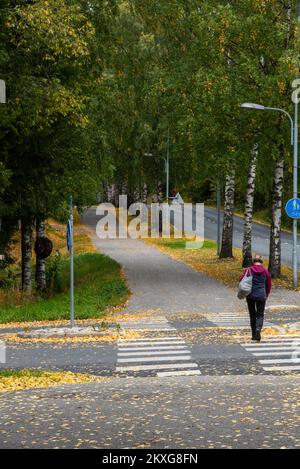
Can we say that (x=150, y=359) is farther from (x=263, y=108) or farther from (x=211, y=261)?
(x=211, y=261)

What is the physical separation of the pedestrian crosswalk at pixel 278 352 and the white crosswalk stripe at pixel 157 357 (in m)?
1.29

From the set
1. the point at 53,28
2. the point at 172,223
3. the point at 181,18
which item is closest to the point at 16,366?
the point at 53,28

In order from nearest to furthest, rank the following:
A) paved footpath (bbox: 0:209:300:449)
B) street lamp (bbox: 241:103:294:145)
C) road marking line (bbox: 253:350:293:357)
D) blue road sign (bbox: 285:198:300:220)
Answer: paved footpath (bbox: 0:209:300:449) < road marking line (bbox: 253:350:293:357) < street lamp (bbox: 241:103:294:145) < blue road sign (bbox: 285:198:300:220)

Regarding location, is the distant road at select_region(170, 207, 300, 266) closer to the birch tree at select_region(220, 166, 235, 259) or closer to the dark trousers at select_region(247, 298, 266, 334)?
the birch tree at select_region(220, 166, 235, 259)

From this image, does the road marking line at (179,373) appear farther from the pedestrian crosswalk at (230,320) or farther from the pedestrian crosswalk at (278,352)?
the pedestrian crosswalk at (230,320)

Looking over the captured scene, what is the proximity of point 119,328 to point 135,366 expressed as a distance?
5.04 meters

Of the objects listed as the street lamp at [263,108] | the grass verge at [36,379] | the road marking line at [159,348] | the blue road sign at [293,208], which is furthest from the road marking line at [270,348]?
Answer: the street lamp at [263,108]

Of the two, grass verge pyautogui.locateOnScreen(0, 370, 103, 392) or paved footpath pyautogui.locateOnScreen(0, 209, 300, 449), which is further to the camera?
grass verge pyautogui.locateOnScreen(0, 370, 103, 392)

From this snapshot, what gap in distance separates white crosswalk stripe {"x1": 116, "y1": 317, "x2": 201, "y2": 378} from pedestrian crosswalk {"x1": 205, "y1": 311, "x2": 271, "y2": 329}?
1628mm

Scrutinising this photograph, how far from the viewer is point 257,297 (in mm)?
16422

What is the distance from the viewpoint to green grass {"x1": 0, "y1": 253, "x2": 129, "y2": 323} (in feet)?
75.2

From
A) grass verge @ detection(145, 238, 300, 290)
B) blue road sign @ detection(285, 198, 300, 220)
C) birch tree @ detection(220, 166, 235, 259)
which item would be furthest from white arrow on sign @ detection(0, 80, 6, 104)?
birch tree @ detection(220, 166, 235, 259)

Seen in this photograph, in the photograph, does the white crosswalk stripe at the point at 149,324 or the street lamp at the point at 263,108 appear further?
the street lamp at the point at 263,108

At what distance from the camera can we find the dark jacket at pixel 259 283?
648 inches
